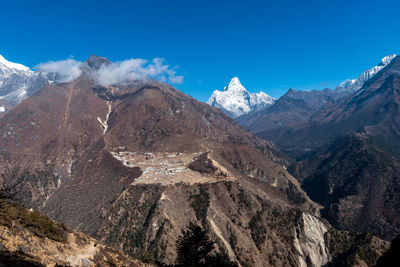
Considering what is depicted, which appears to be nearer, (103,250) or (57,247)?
(57,247)

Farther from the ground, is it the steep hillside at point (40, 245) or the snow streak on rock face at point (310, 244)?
the snow streak on rock face at point (310, 244)

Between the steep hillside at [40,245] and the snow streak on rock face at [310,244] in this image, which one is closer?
the steep hillside at [40,245]

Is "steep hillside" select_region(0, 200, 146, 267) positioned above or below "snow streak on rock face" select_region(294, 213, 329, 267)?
below

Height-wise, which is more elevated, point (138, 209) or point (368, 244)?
point (368, 244)

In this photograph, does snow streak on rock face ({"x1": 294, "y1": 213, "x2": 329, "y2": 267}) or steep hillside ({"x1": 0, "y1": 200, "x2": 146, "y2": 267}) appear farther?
snow streak on rock face ({"x1": 294, "y1": 213, "x2": 329, "y2": 267})

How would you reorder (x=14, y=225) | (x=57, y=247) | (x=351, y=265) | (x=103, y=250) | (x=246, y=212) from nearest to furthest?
(x=14, y=225), (x=57, y=247), (x=103, y=250), (x=351, y=265), (x=246, y=212)

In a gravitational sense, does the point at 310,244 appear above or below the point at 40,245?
above

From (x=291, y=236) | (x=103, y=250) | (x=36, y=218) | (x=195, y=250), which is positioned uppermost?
(x=291, y=236)

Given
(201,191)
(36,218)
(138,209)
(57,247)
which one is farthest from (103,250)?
(201,191)

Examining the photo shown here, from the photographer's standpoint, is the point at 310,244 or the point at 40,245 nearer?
the point at 40,245

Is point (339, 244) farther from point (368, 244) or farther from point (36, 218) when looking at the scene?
point (36, 218)

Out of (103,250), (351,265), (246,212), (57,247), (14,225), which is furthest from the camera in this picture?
(246,212)
